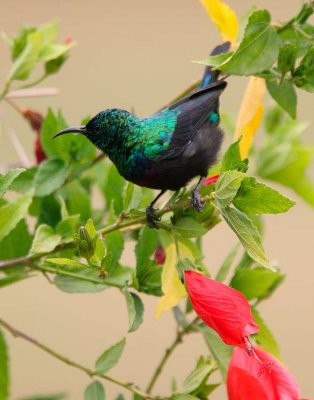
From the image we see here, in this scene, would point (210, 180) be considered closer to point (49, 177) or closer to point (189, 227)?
point (189, 227)

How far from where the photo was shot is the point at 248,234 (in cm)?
50

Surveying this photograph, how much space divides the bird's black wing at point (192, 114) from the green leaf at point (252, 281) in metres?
0.11

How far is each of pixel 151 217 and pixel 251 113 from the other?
11 centimetres

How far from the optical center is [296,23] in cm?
60

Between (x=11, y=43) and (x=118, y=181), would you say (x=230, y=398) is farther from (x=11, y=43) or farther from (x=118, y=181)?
(x=11, y=43)

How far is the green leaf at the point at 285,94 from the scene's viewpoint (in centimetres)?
61

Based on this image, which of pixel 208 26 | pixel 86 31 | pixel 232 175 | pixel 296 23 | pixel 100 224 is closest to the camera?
pixel 232 175

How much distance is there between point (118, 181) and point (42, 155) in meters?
0.08

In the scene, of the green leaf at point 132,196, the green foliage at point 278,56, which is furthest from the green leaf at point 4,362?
the green foliage at point 278,56

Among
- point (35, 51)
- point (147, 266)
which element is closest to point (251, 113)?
point (147, 266)

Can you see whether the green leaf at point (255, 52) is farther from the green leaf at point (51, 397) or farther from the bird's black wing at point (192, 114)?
the green leaf at point (51, 397)

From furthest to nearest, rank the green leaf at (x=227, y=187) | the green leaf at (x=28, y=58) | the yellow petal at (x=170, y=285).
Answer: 1. the green leaf at (x=28, y=58)
2. the yellow petal at (x=170, y=285)
3. the green leaf at (x=227, y=187)

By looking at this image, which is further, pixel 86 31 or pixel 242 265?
pixel 86 31

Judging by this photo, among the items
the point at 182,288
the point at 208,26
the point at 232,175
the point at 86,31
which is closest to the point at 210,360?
the point at 182,288
